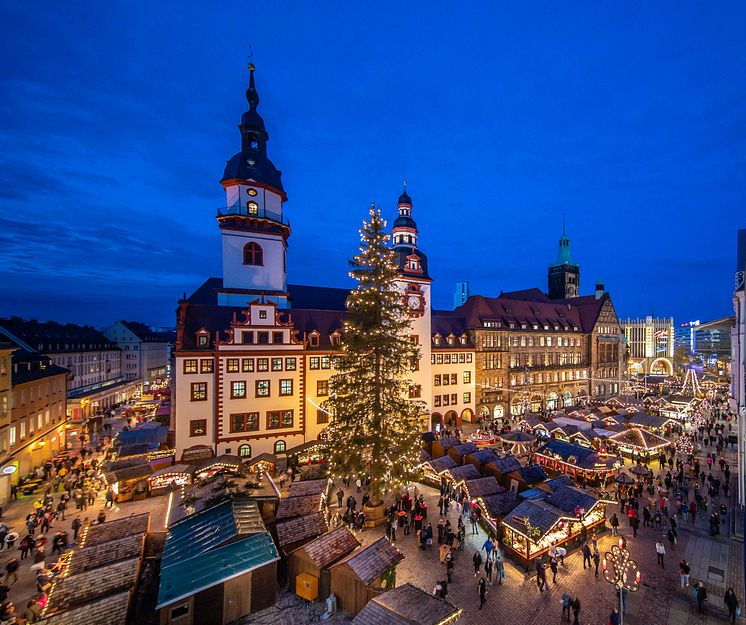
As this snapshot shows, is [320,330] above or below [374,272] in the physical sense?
below

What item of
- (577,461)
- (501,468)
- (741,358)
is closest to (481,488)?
(501,468)

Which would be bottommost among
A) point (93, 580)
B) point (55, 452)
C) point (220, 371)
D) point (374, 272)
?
point (55, 452)

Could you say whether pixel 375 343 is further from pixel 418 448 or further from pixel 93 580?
pixel 93 580

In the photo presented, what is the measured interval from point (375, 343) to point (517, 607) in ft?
46.6

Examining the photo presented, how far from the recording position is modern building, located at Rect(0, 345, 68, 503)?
26.3 m

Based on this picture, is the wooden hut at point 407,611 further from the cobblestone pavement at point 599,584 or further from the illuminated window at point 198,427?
the illuminated window at point 198,427

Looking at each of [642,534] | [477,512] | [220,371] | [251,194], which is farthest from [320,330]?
[642,534]

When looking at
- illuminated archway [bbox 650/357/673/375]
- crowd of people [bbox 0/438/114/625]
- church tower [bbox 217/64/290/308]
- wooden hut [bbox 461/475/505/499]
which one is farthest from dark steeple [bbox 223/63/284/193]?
illuminated archway [bbox 650/357/673/375]

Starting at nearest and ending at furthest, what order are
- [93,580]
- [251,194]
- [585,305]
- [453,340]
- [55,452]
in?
[93,580] < [55,452] < [251,194] < [453,340] < [585,305]

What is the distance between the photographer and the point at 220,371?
3281 cm

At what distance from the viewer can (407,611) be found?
11195mm

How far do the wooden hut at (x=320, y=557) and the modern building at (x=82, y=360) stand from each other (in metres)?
46.2

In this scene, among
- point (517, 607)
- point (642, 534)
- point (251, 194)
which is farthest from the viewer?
point (251, 194)

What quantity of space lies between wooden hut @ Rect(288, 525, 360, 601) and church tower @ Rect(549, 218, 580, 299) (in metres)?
83.4
